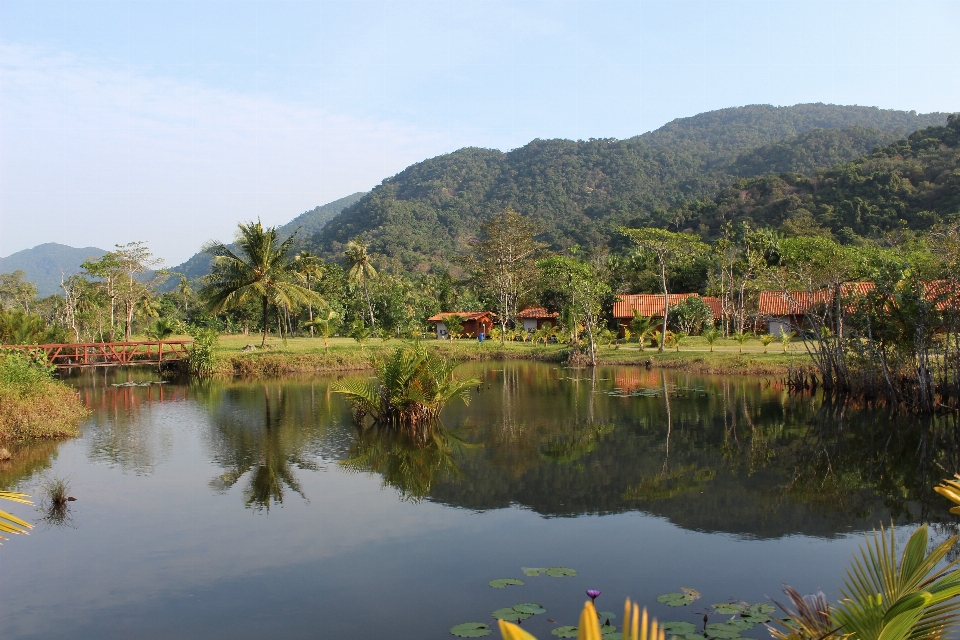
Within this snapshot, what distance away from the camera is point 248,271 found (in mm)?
32812

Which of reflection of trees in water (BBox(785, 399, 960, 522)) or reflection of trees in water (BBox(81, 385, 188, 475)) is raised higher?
reflection of trees in water (BBox(81, 385, 188, 475))

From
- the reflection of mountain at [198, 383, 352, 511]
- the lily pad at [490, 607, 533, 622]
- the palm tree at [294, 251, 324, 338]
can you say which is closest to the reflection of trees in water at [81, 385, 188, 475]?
the reflection of mountain at [198, 383, 352, 511]

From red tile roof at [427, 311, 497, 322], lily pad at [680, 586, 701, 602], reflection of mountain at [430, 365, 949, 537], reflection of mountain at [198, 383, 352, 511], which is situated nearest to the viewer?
lily pad at [680, 586, 701, 602]

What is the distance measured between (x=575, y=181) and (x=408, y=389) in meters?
107

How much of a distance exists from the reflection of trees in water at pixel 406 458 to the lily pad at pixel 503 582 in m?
3.70

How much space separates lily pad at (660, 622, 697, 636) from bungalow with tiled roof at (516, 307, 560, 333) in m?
43.4

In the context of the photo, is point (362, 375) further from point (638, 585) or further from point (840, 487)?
point (638, 585)

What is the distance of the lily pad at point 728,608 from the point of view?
6.96m

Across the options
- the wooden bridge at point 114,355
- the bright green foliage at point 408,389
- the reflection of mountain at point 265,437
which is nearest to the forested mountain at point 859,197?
the bright green foliage at point 408,389

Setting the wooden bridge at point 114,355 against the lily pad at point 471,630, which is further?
the wooden bridge at point 114,355

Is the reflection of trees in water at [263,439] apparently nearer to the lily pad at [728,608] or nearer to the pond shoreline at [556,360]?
the pond shoreline at [556,360]

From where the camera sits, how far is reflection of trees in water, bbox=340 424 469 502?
489 inches

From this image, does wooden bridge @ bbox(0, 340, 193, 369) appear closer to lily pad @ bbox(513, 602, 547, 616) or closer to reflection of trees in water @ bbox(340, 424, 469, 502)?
reflection of trees in water @ bbox(340, 424, 469, 502)

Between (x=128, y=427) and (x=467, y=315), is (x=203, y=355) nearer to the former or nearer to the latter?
(x=128, y=427)
